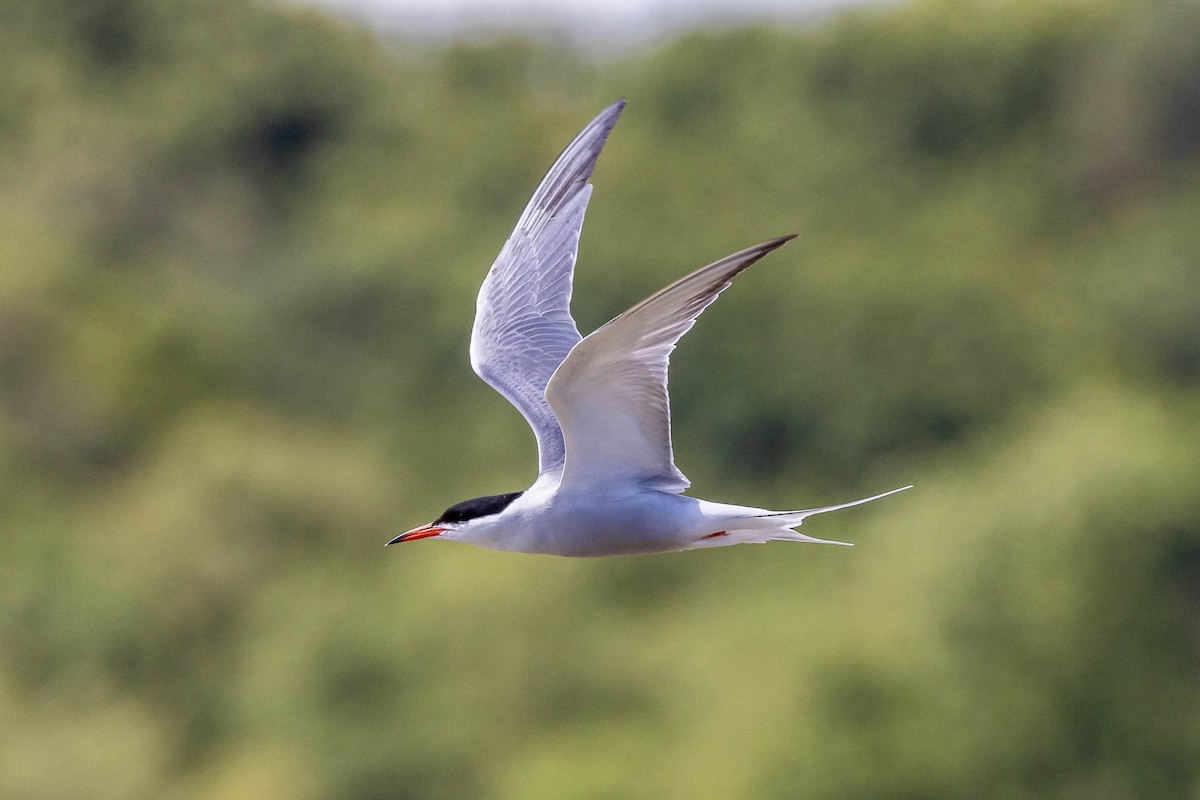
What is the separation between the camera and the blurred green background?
23328 mm

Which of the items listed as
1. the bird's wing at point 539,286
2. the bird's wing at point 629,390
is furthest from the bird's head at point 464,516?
the bird's wing at point 539,286

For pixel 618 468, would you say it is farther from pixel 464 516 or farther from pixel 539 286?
pixel 539 286

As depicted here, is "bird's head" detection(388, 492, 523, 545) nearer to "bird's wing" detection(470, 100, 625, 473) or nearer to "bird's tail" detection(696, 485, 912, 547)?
"bird's tail" detection(696, 485, 912, 547)

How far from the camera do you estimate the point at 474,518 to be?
5.82 meters

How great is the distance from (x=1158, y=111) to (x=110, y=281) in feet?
86.8

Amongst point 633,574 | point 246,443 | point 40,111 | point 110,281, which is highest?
point 40,111

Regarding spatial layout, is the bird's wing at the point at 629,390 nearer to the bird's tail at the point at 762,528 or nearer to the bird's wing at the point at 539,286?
the bird's tail at the point at 762,528

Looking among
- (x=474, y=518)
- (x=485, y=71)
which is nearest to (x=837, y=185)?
(x=485, y=71)

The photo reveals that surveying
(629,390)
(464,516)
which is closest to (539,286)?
(464,516)

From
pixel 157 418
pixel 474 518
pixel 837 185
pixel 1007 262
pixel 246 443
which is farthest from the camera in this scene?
pixel 837 185

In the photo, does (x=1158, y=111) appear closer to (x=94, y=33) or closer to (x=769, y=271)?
(x=769, y=271)

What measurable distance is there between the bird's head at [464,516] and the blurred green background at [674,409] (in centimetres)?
1426

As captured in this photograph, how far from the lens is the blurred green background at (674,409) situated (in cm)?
2333

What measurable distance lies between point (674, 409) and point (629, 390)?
3409 centimetres
